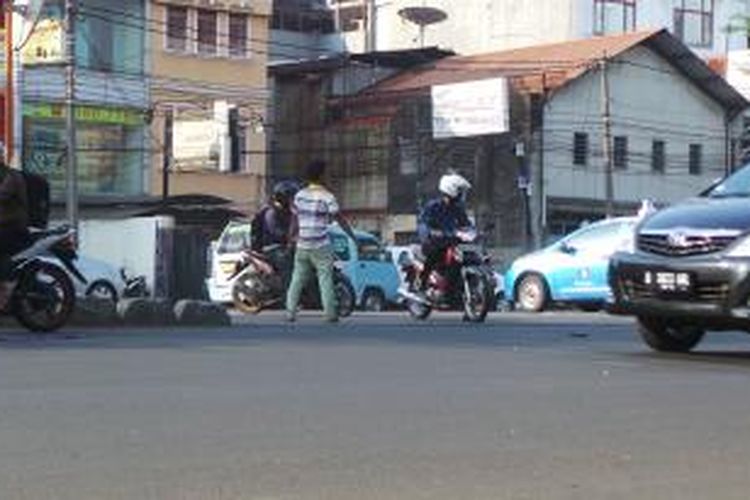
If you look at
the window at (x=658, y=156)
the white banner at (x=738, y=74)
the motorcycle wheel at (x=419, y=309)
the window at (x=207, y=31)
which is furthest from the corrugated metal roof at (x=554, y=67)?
the motorcycle wheel at (x=419, y=309)

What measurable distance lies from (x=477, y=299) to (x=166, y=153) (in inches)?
1272

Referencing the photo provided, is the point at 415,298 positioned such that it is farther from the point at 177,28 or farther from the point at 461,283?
the point at 177,28

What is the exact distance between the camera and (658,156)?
58125 millimetres

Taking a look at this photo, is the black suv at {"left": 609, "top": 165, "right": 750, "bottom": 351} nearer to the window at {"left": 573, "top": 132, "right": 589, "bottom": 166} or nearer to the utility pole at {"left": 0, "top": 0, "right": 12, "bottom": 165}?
the utility pole at {"left": 0, "top": 0, "right": 12, "bottom": 165}

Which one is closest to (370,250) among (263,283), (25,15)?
(263,283)

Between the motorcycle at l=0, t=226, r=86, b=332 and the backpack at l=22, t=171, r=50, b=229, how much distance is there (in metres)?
0.16

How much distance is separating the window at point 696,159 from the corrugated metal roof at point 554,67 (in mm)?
1922

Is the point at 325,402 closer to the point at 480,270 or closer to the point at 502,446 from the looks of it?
the point at 502,446

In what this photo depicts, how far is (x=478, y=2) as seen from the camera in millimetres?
67625


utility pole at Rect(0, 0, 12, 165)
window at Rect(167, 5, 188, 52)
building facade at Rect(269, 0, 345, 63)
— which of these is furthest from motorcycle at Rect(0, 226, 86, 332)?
building facade at Rect(269, 0, 345, 63)

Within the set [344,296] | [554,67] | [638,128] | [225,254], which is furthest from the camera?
[638,128]

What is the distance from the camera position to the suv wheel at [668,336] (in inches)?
495

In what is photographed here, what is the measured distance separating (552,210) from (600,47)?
19.5 feet

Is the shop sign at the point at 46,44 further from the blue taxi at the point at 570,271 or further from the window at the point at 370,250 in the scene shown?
the blue taxi at the point at 570,271
